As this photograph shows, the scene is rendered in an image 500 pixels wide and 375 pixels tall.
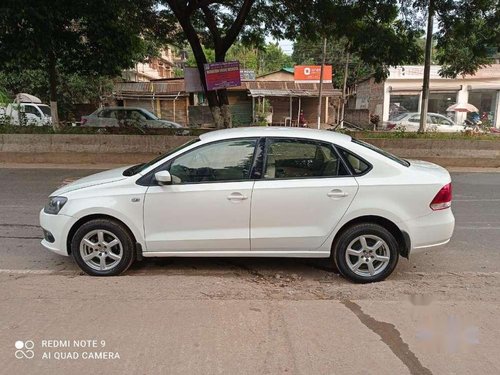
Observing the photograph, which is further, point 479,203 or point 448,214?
point 479,203

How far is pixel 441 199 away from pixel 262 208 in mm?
1777

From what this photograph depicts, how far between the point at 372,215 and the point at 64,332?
2.92 meters

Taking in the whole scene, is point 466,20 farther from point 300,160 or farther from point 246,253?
point 246,253

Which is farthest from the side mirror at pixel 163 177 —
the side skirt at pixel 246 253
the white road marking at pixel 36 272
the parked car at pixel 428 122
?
the parked car at pixel 428 122

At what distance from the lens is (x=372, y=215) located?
14.7ft

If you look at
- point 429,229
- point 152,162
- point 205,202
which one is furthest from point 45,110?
point 429,229

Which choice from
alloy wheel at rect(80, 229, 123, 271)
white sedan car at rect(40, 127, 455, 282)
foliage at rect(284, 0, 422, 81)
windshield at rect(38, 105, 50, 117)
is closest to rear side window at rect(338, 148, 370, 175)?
white sedan car at rect(40, 127, 455, 282)

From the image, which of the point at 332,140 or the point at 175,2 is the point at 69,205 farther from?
the point at 175,2

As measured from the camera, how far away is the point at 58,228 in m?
4.62

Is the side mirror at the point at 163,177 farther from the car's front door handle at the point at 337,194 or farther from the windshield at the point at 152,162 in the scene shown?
the car's front door handle at the point at 337,194

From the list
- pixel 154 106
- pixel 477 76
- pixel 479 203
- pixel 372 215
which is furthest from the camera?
pixel 154 106

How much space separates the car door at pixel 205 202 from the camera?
14.7 feet

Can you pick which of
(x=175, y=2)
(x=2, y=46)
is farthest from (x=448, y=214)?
(x=2, y=46)

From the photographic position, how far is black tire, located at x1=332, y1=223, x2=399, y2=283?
4488 millimetres
